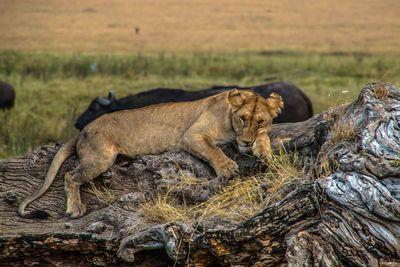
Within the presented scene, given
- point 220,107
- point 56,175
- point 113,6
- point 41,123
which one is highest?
point 220,107

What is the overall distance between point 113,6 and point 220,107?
57760mm

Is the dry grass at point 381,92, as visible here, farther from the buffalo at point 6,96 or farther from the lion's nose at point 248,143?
the buffalo at point 6,96

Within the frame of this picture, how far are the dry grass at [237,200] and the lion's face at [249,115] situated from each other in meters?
0.47

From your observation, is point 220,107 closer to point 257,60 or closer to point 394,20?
point 257,60

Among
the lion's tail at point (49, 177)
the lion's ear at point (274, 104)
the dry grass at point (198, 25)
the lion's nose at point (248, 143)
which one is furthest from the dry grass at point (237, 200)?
the dry grass at point (198, 25)

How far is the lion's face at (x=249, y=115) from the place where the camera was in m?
8.36

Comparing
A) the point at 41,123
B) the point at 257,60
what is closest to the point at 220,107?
the point at 41,123

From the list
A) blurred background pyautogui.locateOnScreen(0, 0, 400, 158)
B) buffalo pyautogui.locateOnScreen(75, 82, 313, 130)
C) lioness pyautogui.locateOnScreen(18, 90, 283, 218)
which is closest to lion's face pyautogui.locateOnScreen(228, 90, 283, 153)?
lioness pyautogui.locateOnScreen(18, 90, 283, 218)

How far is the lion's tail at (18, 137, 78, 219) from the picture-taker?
8.17 metres

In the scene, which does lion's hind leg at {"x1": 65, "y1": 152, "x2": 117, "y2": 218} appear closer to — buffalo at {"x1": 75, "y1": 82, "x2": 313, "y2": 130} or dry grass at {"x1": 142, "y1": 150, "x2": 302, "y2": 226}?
dry grass at {"x1": 142, "y1": 150, "x2": 302, "y2": 226}

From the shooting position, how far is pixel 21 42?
47.9 meters

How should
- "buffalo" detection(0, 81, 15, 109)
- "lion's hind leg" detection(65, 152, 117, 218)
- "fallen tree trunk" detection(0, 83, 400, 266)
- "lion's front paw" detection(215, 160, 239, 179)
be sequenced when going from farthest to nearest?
"buffalo" detection(0, 81, 15, 109)
"lion's hind leg" detection(65, 152, 117, 218)
"lion's front paw" detection(215, 160, 239, 179)
"fallen tree trunk" detection(0, 83, 400, 266)

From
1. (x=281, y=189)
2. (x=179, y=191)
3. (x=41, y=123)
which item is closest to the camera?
(x=281, y=189)

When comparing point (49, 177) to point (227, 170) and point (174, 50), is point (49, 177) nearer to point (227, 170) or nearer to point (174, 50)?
point (227, 170)
